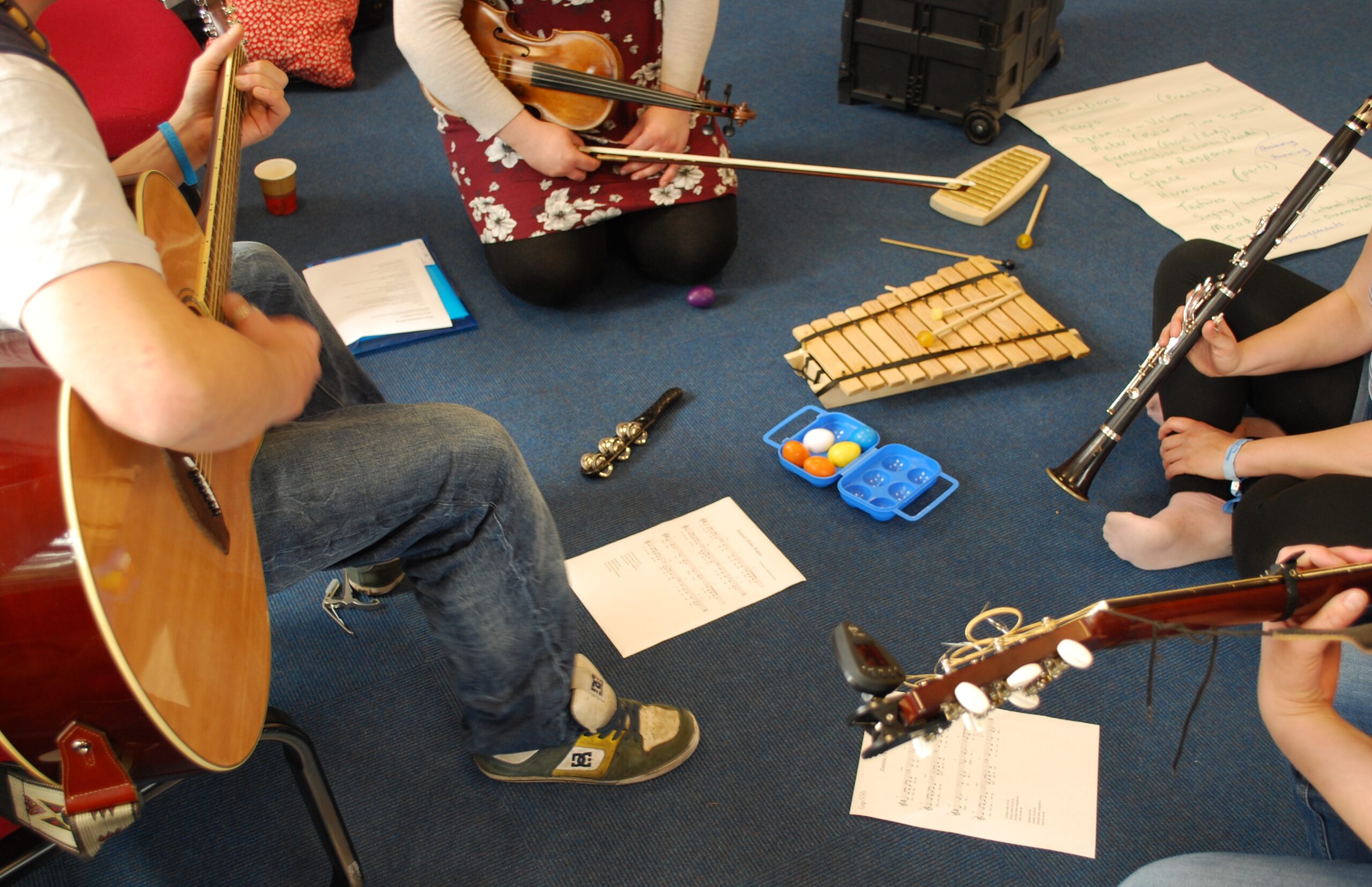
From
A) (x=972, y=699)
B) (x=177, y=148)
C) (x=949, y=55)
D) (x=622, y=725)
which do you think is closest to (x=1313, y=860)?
(x=972, y=699)

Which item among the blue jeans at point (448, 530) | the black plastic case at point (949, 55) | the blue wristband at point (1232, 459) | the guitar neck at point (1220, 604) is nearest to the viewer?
the guitar neck at point (1220, 604)

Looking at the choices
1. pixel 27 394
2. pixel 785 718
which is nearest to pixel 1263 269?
pixel 785 718

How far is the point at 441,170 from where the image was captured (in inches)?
109

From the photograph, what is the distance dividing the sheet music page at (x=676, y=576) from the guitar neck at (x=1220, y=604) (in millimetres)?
828

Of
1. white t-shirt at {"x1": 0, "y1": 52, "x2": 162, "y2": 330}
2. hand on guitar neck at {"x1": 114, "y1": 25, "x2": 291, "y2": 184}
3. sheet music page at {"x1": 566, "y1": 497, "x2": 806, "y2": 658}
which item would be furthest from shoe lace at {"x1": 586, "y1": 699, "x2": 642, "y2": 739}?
hand on guitar neck at {"x1": 114, "y1": 25, "x2": 291, "y2": 184}

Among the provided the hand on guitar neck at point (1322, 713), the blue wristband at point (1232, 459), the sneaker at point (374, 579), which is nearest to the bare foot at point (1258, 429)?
the blue wristband at point (1232, 459)

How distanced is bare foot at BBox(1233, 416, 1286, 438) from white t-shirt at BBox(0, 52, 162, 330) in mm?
1757

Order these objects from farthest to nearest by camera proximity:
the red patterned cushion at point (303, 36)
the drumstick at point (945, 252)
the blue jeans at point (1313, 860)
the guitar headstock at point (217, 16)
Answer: the red patterned cushion at point (303, 36)
the drumstick at point (945, 252)
the guitar headstock at point (217, 16)
the blue jeans at point (1313, 860)

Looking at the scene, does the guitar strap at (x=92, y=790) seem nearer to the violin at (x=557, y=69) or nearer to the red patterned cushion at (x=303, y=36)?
the violin at (x=557, y=69)

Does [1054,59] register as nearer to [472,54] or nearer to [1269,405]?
[1269,405]

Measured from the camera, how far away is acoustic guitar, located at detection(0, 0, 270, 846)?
770 millimetres

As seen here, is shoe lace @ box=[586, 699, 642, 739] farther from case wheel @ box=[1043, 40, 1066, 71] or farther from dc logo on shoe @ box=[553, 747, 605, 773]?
case wheel @ box=[1043, 40, 1066, 71]

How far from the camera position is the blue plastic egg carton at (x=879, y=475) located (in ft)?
5.87

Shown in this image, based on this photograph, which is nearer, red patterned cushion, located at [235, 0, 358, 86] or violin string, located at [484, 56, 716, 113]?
violin string, located at [484, 56, 716, 113]
